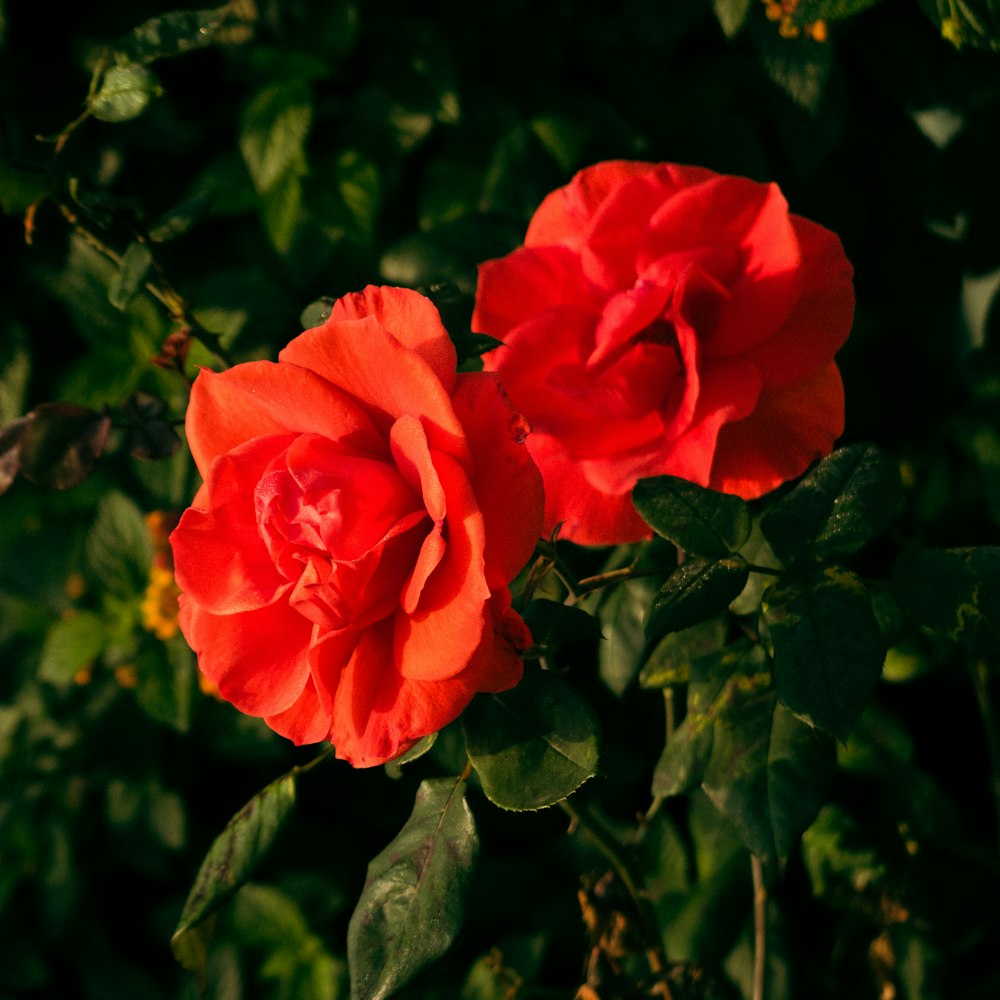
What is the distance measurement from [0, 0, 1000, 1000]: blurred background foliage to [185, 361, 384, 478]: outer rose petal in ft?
1.12

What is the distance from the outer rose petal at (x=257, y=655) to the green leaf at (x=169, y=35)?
1.35 feet

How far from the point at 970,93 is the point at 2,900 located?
5.25 ft

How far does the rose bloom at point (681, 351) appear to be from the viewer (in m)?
0.67

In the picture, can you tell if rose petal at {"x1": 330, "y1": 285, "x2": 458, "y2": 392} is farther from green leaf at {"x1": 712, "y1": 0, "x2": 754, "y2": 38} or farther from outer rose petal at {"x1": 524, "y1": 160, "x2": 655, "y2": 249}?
green leaf at {"x1": 712, "y1": 0, "x2": 754, "y2": 38}

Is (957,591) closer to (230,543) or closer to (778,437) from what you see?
(778,437)

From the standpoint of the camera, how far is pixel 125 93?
2.43 ft

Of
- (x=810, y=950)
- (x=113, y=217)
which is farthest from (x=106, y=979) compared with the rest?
(x=113, y=217)

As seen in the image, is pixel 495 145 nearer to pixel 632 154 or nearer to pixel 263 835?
pixel 632 154

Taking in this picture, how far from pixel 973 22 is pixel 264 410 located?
2.02ft

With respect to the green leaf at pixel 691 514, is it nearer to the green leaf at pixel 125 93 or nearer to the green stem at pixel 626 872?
the green stem at pixel 626 872

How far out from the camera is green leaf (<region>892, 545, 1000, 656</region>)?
22.8 inches


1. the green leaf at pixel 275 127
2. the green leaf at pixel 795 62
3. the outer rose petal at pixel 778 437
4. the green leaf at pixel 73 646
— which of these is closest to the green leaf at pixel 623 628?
the outer rose petal at pixel 778 437

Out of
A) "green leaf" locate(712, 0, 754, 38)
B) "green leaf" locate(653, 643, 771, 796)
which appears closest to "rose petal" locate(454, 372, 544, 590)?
"green leaf" locate(653, 643, 771, 796)

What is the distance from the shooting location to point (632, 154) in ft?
3.89
